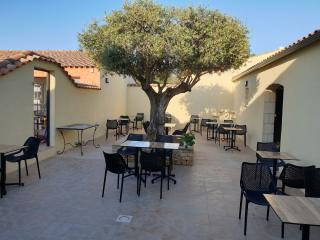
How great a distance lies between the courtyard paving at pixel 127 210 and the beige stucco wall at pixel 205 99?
969 cm

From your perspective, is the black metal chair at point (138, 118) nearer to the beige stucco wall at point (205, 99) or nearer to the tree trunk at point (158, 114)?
the beige stucco wall at point (205, 99)

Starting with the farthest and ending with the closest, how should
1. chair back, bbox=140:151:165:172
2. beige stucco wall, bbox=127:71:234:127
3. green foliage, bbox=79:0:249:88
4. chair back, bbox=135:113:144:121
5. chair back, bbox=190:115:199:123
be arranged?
beige stucco wall, bbox=127:71:234:127, chair back, bbox=135:113:144:121, chair back, bbox=190:115:199:123, green foliage, bbox=79:0:249:88, chair back, bbox=140:151:165:172

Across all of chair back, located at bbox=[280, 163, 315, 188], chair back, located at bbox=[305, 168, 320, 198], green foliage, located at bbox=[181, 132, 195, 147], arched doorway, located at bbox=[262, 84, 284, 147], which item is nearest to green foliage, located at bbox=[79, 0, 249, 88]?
green foliage, located at bbox=[181, 132, 195, 147]

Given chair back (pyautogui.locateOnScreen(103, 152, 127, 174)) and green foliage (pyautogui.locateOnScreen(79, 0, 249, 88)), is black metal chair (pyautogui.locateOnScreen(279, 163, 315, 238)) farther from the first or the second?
green foliage (pyautogui.locateOnScreen(79, 0, 249, 88))

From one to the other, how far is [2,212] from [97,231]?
1626 mm

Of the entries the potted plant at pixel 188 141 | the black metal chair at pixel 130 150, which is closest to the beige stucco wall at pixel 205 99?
the potted plant at pixel 188 141

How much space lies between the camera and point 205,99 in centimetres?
1642

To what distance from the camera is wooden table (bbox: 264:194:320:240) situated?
2.42 metres

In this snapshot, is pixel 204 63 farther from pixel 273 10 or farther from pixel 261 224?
pixel 273 10

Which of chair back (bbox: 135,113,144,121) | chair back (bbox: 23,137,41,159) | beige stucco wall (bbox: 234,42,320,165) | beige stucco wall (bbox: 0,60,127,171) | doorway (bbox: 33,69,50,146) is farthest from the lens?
chair back (bbox: 135,113,144,121)

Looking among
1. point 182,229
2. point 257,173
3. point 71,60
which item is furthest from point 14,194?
point 71,60

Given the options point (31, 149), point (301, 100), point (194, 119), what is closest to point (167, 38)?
point (301, 100)

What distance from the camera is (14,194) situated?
16.9 ft

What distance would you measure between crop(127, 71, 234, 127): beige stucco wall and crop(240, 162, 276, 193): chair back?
12.3 m
